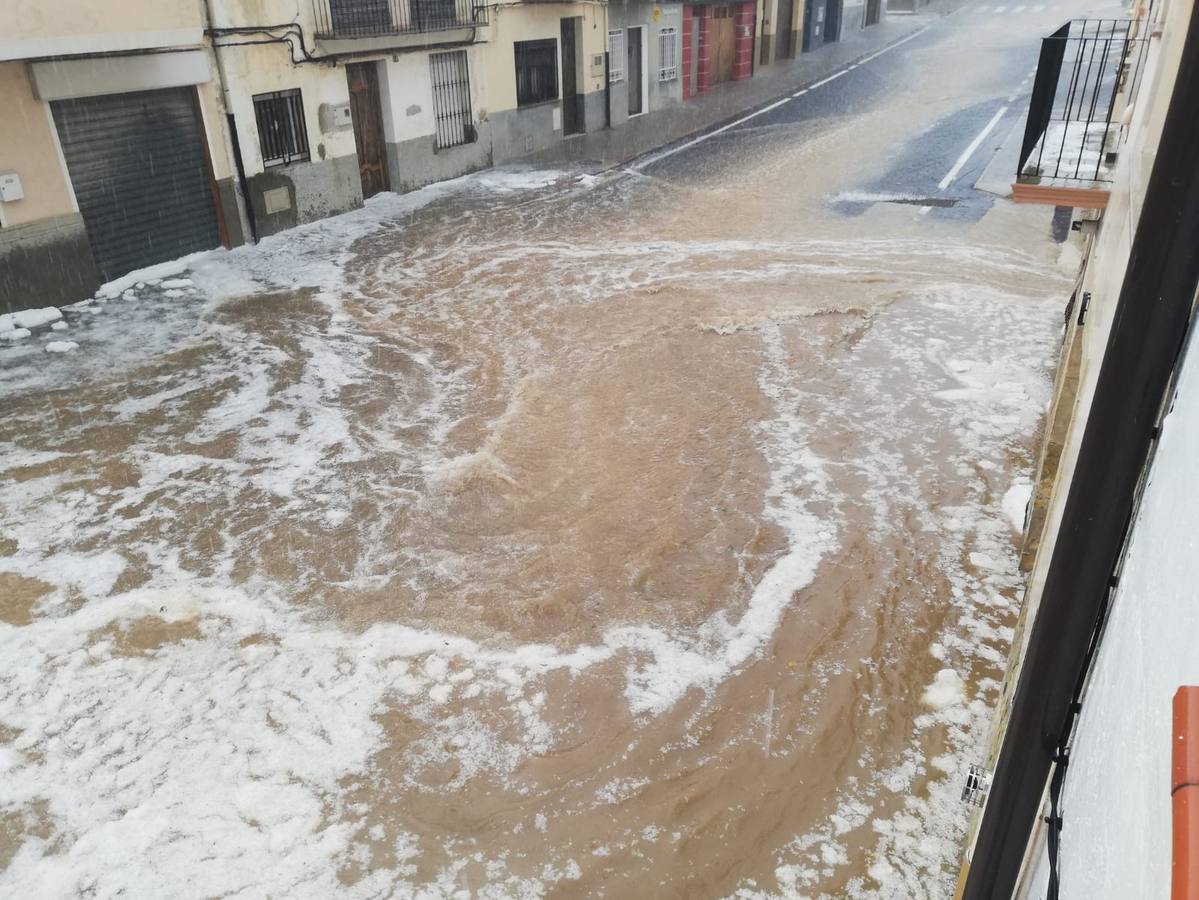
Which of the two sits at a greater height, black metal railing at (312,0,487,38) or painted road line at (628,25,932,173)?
black metal railing at (312,0,487,38)

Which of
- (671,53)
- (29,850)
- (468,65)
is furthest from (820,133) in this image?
(29,850)

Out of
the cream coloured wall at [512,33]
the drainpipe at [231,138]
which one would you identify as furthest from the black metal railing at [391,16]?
the drainpipe at [231,138]

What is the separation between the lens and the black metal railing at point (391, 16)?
43.3ft

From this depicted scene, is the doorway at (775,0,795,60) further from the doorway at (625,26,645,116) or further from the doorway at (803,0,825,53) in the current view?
the doorway at (625,26,645,116)

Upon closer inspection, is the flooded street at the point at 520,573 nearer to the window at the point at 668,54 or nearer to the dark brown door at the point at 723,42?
the window at the point at 668,54

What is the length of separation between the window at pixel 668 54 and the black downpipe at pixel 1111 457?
884 inches

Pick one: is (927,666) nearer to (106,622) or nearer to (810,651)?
(810,651)

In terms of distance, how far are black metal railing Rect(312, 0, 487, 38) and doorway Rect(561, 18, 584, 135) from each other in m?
3.11

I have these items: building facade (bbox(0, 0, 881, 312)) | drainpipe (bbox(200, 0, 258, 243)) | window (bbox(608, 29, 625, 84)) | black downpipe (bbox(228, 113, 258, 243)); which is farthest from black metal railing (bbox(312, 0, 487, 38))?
window (bbox(608, 29, 625, 84))

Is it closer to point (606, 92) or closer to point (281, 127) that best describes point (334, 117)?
point (281, 127)

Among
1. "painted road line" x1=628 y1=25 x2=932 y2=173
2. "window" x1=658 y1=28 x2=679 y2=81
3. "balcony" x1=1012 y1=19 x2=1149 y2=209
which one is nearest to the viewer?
"balcony" x1=1012 y1=19 x2=1149 y2=209

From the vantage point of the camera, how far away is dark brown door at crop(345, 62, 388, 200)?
47.2ft

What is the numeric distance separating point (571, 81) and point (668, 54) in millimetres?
4463

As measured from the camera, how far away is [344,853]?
4070mm
